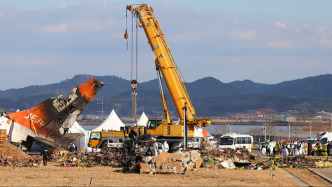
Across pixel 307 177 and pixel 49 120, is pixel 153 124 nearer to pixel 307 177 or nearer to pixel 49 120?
pixel 49 120

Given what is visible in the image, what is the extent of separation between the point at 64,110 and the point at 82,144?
1018cm

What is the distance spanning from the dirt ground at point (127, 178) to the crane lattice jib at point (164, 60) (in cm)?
1404

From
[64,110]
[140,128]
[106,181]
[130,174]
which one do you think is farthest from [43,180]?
[64,110]

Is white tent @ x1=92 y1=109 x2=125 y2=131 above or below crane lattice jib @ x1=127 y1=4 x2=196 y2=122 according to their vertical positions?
below

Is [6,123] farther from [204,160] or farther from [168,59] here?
[204,160]

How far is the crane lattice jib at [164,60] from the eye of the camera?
49188mm

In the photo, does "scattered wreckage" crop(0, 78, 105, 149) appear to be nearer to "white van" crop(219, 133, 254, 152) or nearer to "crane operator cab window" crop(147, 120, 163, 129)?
"crane operator cab window" crop(147, 120, 163, 129)

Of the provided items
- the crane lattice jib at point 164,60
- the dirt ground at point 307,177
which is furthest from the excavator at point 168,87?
the dirt ground at point 307,177

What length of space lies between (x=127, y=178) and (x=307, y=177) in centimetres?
1018

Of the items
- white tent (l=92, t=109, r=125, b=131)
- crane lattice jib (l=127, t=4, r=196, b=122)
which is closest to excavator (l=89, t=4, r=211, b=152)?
crane lattice jib (l=127, t=4, r=196, b=122)

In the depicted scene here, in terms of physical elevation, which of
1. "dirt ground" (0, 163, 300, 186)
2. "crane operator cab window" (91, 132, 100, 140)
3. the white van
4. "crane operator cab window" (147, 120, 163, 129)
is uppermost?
"crane operator cab window" (147, 120, 163, 129)

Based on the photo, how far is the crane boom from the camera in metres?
49.2

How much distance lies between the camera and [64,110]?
5238 cm

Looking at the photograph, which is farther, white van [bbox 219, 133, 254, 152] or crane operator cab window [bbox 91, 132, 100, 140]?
white van [bbox 219, 133, 254, 152]
